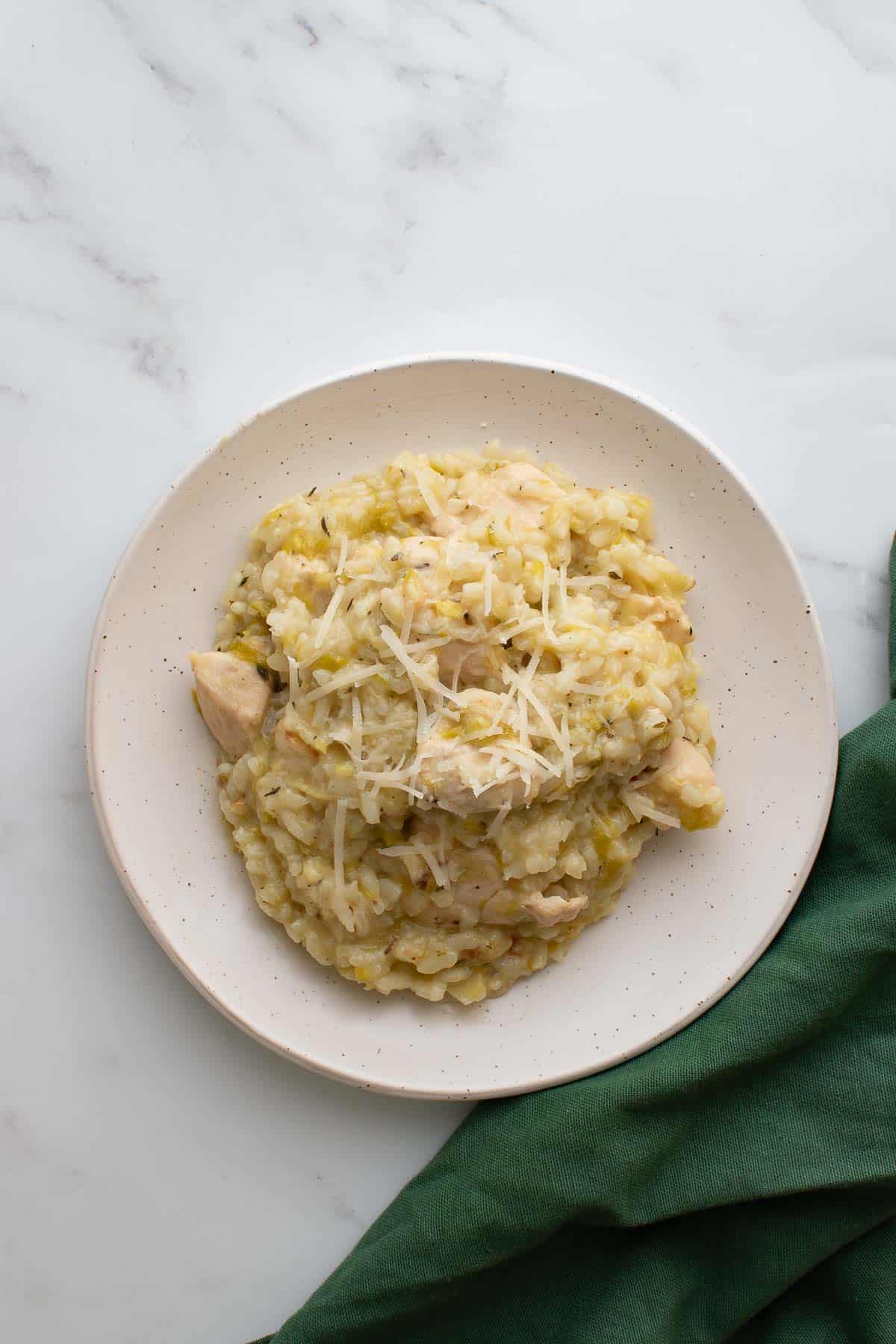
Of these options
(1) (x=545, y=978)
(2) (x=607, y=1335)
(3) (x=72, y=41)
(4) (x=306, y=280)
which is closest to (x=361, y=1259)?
(2) (x=607, y=1335)

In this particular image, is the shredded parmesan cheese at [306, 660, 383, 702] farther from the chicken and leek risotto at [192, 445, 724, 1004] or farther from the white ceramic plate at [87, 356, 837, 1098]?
the white ceramic plate at [87, 356, 837, 1098]

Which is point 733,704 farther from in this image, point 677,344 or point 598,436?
point 677,344

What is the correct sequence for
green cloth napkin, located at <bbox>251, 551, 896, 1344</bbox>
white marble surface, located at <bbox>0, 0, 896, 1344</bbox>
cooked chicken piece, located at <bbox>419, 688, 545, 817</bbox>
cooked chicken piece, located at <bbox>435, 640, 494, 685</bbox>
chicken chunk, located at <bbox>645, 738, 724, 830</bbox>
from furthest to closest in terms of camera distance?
white marble surface, located at <bbox>0, 0, 896, 1344</bbox> → green cloth napkin, located at <bbox>251, 551, 896, 1344</bbox> → chicken chunk, located at <bbox>645, 738, 724, 830</bbox> → cooked chicken piece, located at <bbox>435, 640, 494, 685</bbox> → cooked chicken piece, located at <bbox>419, 688, 545, 817</bbox>

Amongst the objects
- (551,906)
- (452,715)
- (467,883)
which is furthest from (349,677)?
(551,906)

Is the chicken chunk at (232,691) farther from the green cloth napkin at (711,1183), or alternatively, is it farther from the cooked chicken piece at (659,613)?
the green cloth napkin at (711,1183)

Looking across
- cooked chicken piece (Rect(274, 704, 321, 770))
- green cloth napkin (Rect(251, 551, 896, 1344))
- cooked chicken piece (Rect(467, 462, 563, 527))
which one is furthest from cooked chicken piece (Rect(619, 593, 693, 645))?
cooked chicken piece (Rect(274, 704, 321, 770))

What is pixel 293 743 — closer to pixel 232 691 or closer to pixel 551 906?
pixel 232 691

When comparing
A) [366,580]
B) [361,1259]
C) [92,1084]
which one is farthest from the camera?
[92,1084]
